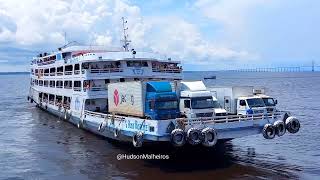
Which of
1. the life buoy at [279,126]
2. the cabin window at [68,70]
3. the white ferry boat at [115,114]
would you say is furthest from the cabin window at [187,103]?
the cabin window at [68,70]

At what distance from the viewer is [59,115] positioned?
143 ft

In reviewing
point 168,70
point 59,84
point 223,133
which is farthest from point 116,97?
point 59,84

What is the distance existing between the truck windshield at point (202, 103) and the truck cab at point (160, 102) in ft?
3.26

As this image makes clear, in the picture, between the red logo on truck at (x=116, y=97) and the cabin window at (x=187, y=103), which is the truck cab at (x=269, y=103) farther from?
the red logo on truck at (x=116, y=97)

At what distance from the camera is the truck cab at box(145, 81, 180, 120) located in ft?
A: 77.0

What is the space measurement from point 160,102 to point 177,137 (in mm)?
2941

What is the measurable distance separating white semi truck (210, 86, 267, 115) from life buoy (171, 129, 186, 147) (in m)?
5.56

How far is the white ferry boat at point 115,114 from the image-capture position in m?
21.9

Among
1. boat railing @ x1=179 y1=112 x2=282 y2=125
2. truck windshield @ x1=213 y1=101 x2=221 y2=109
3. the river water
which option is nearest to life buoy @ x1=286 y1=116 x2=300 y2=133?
boat railing @ x1=179 y1=112 x2=282 y2=125

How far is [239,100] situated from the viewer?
26.1m

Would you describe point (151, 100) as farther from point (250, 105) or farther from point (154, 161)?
point (250, 105)

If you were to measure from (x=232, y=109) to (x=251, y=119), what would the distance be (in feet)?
11.4

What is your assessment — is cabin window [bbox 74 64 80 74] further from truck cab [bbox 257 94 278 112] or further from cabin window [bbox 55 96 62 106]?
truck cab [bbox 257 94 278 112]

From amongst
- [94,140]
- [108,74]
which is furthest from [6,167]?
[108,74]
